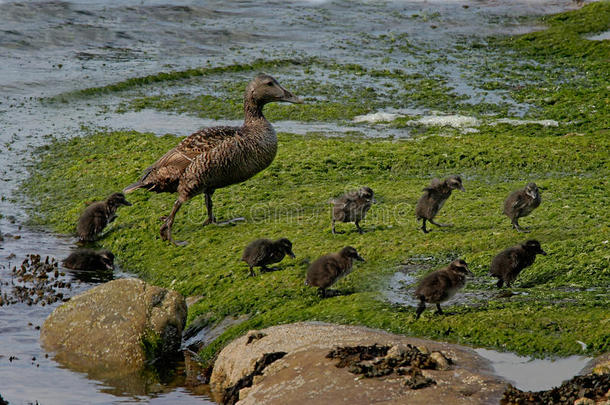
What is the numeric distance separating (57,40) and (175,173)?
15.3m

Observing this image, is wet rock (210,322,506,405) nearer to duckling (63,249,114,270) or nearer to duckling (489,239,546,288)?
duckling (489,239,546,288)

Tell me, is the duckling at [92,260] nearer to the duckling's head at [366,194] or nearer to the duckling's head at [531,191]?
the duckling's head at [366,194]

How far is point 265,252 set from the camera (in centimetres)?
953

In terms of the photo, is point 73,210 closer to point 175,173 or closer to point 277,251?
point 175,173

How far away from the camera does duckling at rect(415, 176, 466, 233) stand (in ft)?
33.7

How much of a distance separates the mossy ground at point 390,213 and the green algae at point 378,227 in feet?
0.08

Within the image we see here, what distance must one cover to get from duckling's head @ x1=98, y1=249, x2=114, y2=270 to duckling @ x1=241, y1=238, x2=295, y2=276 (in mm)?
2231

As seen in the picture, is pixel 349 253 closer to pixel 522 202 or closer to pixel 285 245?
pixel 285 245

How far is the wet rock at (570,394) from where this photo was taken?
6.10 meters

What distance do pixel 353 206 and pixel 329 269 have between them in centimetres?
181

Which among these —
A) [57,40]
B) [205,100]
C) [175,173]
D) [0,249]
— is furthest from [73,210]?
[57,40]

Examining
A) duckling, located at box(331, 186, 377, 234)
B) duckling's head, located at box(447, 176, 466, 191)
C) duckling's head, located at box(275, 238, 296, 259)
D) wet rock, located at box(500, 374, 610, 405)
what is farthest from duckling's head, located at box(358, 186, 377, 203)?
wet rock, located at box(500, 374, 610, 405)

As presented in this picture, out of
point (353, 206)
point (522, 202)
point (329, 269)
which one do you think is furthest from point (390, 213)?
point (329, 269)

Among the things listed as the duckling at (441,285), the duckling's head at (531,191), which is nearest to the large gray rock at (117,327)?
the duckling at (441,285)
